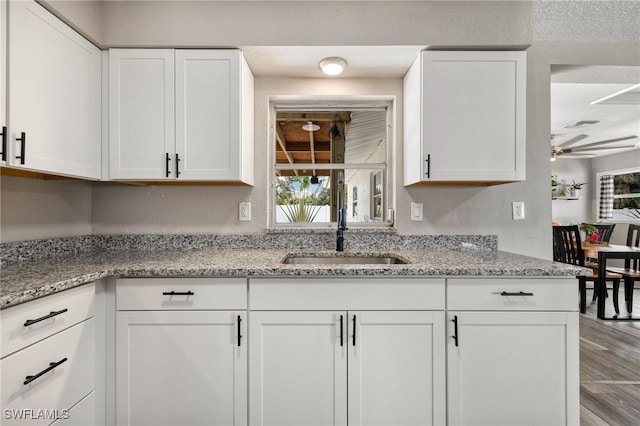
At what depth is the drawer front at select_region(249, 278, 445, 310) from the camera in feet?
4.92

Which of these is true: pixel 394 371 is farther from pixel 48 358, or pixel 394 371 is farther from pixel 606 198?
pixel 606 198

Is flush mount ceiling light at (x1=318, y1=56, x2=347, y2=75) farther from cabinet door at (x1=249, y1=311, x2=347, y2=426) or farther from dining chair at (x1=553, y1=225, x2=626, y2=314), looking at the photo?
dining chair at (x1=553, y1=225, x2=626, y2=314)

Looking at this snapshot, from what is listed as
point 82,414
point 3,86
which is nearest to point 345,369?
point 82,414

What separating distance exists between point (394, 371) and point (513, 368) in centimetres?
53

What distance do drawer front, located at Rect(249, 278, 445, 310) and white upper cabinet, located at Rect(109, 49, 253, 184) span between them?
0.71 m

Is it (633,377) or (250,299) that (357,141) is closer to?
(250,299)

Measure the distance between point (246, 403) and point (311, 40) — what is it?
6.09 feet

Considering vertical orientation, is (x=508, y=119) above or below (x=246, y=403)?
above

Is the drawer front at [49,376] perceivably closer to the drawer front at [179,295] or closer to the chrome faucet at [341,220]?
the drawer front at [179,295]

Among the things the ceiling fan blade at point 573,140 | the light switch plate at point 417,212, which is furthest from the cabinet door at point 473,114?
the ceiling fan blade at point 573,140

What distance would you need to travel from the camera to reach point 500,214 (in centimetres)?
218

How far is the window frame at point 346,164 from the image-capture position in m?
2.27

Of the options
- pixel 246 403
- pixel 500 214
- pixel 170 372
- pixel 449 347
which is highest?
pixel 500 214

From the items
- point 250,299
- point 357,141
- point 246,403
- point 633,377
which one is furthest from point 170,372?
point 633,377
